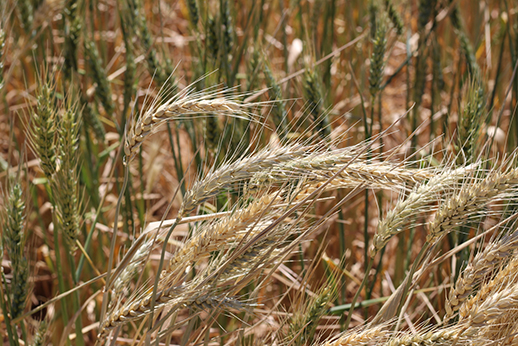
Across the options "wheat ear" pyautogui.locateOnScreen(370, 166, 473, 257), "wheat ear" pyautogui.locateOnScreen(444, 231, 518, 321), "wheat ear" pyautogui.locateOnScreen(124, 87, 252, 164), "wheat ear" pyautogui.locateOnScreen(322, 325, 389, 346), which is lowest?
"wheat ear" pyautogui.locateOnScreen(322, 325, 389, 346)

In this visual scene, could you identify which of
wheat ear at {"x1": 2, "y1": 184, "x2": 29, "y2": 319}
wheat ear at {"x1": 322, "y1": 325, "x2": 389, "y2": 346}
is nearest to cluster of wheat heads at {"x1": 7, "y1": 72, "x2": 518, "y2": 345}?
wheat ear at {"x1": 322, "y1": 325, "x2": 389, "y2": 346}

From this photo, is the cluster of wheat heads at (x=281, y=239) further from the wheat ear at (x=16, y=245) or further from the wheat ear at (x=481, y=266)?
the wheat ear at (x=16, y=245)

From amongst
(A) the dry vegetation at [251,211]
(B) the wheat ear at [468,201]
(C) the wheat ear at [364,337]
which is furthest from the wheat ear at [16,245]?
(B) the wheat ear at [468,201]

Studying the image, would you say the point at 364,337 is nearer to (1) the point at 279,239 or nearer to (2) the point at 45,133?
(1) the point at 279,239

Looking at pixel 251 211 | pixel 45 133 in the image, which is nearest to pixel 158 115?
pixel 251 211

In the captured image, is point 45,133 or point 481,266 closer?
point 481,266

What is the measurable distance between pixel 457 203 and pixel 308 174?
30cm

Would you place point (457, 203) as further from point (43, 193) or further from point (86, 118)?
point (43, 193)

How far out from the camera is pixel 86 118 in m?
1.56

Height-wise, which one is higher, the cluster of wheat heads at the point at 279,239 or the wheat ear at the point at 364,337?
the cluster of wheat heads at the point at 279,239

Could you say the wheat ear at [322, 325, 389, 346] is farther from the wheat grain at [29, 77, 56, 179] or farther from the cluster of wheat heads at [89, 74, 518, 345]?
the wheat grain at [29, 77, 56, 179]

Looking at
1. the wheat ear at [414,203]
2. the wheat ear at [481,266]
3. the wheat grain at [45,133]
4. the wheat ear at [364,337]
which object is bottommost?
the wheat ear at [364,337]

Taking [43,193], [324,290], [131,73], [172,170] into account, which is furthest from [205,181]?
[172,170]

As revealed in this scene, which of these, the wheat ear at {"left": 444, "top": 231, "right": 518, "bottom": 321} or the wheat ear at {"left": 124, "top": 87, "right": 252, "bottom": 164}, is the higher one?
the wheat ear at {"left": 124, "top": 87, "right": 252, "bottom": 164}
